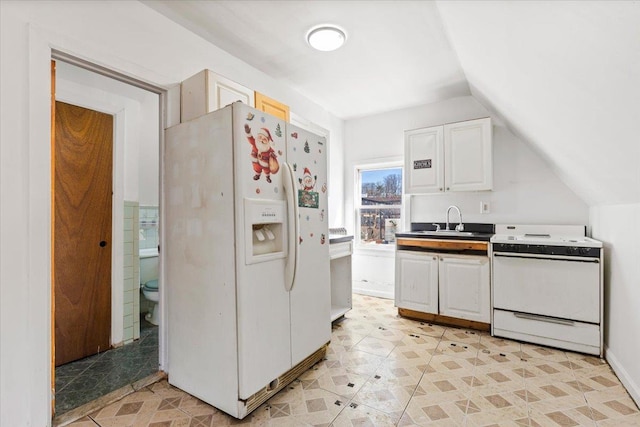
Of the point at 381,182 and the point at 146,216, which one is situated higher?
the point at 381,182

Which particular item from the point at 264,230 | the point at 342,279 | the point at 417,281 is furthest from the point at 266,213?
the point at 417,281

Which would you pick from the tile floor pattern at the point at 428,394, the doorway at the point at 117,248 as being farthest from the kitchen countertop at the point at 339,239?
the doorway at the point at 117,248

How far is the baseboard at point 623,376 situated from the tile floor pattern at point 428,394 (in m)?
0.04

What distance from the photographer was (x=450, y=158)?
3.34 meters

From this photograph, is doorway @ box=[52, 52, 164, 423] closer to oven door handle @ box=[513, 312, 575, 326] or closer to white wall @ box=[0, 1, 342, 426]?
white wall @ box=[0, 1, 342, 426]

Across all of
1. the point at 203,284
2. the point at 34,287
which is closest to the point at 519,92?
the point at 203,284

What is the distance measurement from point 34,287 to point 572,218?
14.3ft

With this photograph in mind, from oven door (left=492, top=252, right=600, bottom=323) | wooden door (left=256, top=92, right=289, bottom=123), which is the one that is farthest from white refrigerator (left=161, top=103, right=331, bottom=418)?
oven door (left=492, top=252, right=600, bottom=323)

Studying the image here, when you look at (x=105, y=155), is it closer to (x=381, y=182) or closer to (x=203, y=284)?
(x=203, y=284)

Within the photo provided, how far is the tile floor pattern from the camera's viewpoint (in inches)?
65.0

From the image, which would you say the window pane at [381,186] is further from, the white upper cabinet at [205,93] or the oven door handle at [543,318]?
the white upper cabinet at [205,93]

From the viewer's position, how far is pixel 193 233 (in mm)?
1856

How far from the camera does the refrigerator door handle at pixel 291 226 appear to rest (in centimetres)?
191

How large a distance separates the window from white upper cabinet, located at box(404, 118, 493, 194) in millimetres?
528
